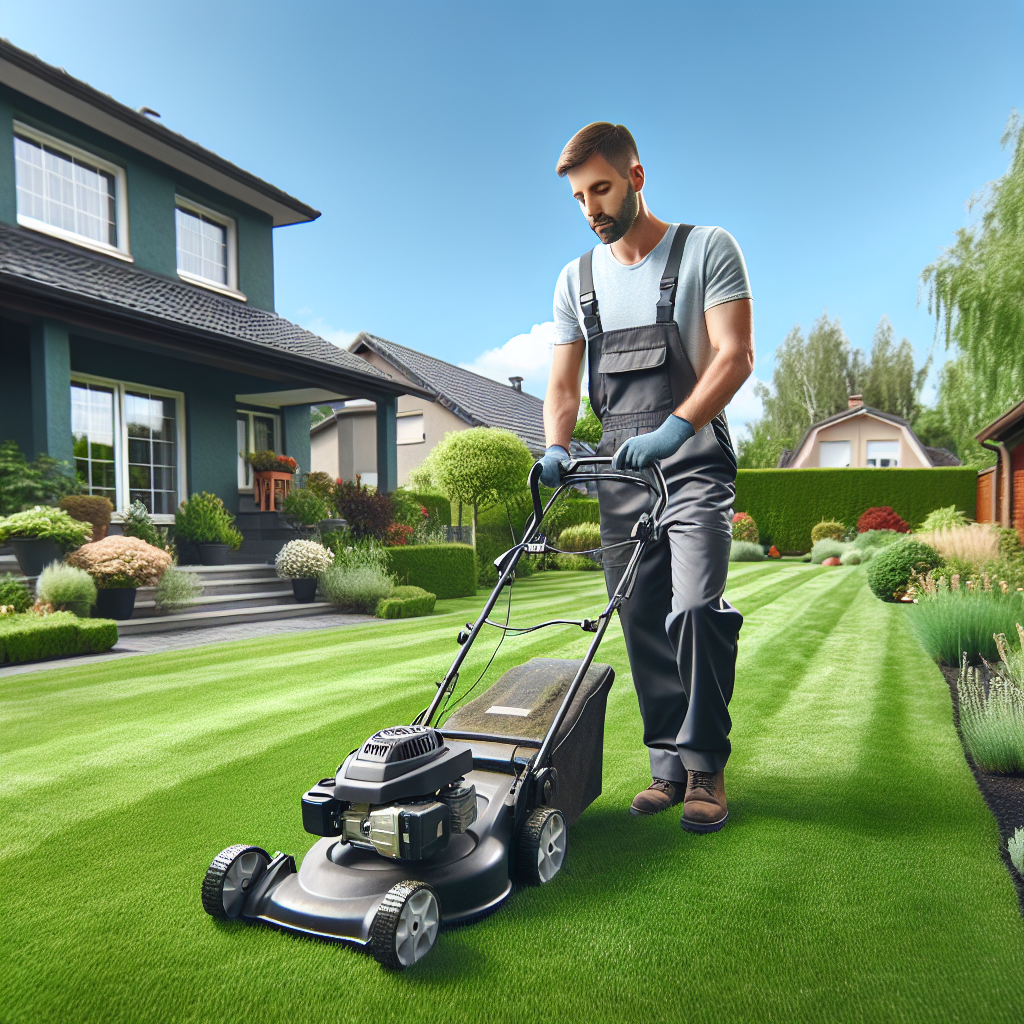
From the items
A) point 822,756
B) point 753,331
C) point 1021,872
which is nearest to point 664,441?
point 753,331

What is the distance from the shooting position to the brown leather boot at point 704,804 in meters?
2.65

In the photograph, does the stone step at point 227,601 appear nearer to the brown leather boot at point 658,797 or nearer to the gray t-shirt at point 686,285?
the brown leather boot at point 658,797

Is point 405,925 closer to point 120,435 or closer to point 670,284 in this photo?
point 670,284

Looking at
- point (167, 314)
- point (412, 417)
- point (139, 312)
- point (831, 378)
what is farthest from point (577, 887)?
point (831, 378)

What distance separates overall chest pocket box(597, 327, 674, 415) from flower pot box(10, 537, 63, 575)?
6748 mm

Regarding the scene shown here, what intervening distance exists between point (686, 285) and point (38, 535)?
7070 millimetres

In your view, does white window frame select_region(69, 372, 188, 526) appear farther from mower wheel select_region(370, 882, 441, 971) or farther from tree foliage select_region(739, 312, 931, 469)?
tree foliage select_region(739, 312, 931, 469)

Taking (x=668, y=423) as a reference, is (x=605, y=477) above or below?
below

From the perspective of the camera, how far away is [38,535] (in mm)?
7617

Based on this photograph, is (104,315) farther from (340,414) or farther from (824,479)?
(824,479)

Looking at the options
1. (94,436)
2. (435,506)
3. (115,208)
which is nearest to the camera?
(94,436)

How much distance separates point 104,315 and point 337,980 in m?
8.97

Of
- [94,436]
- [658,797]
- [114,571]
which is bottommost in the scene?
[658,797]

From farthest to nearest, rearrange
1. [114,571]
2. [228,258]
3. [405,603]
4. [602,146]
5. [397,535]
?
[228,258] → [397,535] → [405,603] → [114,571] → [602,146]
